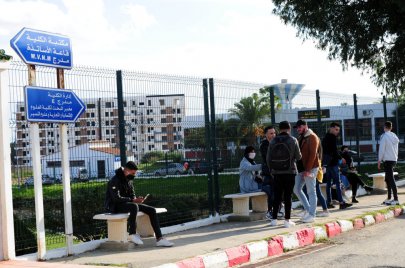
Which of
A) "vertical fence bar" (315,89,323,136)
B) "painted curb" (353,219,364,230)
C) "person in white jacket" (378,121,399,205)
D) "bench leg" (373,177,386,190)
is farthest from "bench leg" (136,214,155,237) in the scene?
"bench leg" (373,177,386,190)

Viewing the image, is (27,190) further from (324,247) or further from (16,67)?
(324,247)

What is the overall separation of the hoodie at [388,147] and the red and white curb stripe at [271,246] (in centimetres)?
199

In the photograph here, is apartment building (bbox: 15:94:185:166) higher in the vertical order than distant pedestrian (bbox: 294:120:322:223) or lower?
higher

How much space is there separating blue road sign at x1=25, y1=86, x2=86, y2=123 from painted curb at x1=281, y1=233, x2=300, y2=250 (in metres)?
3.76

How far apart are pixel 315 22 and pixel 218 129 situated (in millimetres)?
12542

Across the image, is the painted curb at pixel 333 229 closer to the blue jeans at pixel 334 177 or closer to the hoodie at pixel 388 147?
the blue jeans at pixel 334 177

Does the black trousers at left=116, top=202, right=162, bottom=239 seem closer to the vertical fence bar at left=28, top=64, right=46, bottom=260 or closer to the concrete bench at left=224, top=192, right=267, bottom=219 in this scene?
the vertical fence bar at left=28, top=64, right=46, bottom=260

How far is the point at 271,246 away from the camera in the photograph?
9031 millimetres

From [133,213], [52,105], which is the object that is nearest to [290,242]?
[133,213]

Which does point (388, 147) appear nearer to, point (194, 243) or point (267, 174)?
point (267, 174)

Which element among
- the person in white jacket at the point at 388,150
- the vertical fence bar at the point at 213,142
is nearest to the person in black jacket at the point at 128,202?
the vertical fence bar at the point at 213,142

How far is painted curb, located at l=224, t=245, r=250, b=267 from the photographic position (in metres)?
8.27

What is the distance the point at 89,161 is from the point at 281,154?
3.36 metres

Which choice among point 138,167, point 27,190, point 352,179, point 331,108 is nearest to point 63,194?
point 27,190
